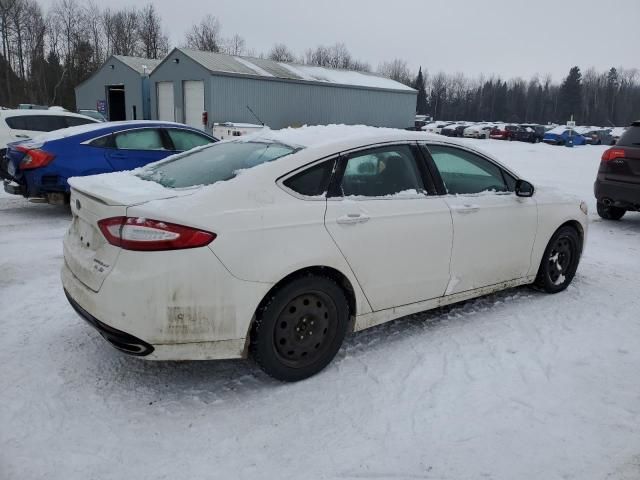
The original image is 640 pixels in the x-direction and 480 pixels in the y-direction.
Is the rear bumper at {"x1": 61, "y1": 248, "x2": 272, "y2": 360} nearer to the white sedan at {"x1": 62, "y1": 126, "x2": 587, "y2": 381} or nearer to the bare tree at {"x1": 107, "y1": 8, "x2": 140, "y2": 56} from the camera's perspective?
the white sedan at {"x1": 62, "y1": 126, "x2": 587, "y2": 381}

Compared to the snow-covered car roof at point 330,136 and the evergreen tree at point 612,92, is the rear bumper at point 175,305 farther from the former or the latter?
the evergreen tree at point 612,92

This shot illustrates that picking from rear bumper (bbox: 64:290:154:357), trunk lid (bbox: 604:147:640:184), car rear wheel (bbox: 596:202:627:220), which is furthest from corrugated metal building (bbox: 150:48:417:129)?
rear bumper (bbox: 64:290:154:357)

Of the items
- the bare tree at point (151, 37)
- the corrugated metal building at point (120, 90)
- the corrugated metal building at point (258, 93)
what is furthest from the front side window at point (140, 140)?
the bare tree at point (151, 37)

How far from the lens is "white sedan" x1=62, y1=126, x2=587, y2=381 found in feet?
9.45

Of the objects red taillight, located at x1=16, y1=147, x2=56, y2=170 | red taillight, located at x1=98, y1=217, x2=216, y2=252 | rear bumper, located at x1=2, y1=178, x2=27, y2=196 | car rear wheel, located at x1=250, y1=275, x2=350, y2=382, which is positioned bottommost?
car rear wheel, located at x1=250, y1=275, x2=350, y2=382

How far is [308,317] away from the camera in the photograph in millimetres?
3318

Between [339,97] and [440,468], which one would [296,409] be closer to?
[440,468]

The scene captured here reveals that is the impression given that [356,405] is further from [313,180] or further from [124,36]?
[124,36]

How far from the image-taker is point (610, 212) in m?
9.26

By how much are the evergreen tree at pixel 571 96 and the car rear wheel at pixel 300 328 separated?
10844 centimetres

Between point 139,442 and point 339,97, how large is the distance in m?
30.7

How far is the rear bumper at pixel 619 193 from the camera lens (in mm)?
8000

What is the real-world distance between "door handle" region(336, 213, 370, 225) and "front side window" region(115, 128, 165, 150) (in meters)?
5.47

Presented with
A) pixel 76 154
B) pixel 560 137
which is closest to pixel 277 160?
pixel 76 154
